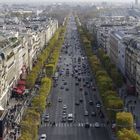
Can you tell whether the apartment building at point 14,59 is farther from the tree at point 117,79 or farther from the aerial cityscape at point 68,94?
the tree at point 117,79

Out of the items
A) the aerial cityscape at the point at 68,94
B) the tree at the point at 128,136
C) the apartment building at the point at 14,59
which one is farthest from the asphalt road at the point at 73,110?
the tree at the point at 128,136

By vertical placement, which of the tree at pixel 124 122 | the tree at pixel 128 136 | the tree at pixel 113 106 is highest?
the tree at pixel 128 136

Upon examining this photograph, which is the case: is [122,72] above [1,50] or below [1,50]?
below

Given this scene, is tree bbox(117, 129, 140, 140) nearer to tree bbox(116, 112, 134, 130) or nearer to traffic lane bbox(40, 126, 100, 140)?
tree bbox(116, 112, 134, 130)

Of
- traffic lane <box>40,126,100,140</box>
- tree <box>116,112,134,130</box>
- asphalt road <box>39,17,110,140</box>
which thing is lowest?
asphalt road <box>39,17,110,140</box>

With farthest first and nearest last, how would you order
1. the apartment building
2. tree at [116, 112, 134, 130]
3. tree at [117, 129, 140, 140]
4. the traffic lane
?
the apartment building, the traffic lane, tree at [116, 112, 134, 130], tree at [117, 129, 140, 140]

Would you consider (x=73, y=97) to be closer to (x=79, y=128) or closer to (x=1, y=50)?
(x=1, y=50)

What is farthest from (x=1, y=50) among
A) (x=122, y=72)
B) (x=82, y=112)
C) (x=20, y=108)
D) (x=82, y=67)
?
(x=82, y=67)

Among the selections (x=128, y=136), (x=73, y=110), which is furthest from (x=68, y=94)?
(x=128, y=136)

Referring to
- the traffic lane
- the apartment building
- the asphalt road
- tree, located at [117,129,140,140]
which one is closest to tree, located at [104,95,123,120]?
the asphalt road

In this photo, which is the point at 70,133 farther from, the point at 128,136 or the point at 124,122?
the point at 128,136

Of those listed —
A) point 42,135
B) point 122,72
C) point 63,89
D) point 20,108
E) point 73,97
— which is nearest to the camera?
point 42,135
